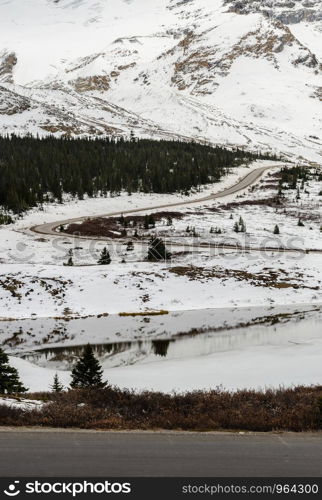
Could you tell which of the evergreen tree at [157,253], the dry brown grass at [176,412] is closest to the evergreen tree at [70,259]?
the evergreen tree at [157,253]

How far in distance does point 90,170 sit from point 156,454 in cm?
9555

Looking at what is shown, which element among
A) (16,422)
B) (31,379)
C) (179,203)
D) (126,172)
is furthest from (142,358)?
(126,172)

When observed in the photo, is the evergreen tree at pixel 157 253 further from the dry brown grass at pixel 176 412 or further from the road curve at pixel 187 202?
the dry brown grass at pixel 176 412

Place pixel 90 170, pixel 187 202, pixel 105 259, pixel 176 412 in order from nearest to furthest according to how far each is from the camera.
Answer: pixel 176 412, pixel 105 259, pixel 187 202, pixel 90 170

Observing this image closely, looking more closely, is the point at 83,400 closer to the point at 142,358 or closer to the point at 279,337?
the point at 142,358

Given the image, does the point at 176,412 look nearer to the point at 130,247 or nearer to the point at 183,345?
the point at 183,345

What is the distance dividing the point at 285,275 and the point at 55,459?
35.9 metres

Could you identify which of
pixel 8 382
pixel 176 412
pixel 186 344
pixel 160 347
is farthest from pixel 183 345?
pixel 176 412

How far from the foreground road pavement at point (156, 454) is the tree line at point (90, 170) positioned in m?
65.9

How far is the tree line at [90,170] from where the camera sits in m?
80.9

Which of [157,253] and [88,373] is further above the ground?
[157,253]

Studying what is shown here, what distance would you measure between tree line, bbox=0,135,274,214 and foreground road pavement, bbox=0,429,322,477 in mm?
65913

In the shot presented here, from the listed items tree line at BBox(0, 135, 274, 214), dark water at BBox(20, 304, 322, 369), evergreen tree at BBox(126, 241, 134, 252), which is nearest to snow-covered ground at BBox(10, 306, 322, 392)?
dark water at BBox(20, 304, 322, 369)

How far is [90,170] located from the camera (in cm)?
10056
